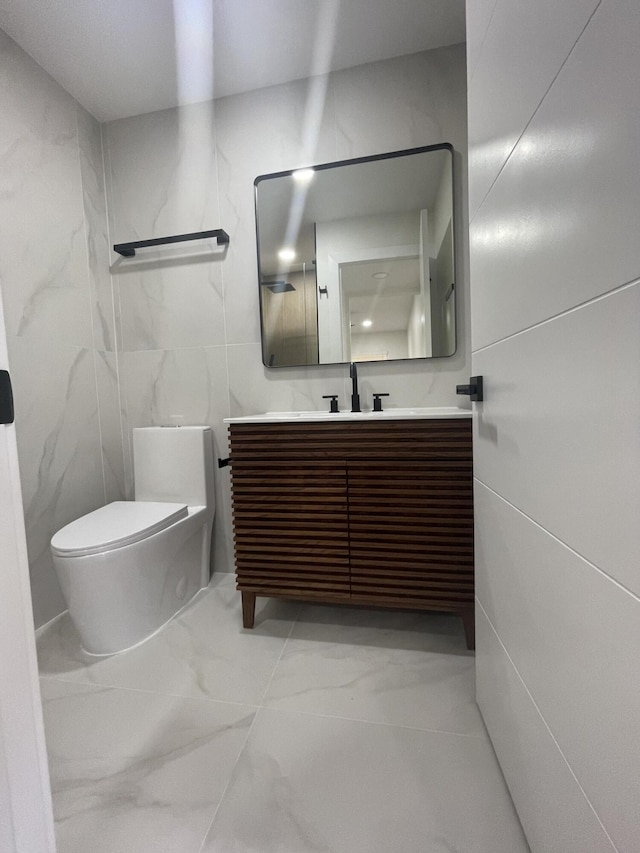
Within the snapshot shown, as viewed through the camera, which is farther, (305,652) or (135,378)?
(135,378)

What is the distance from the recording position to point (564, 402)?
538 mm

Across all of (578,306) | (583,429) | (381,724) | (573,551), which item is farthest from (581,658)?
(381,724)

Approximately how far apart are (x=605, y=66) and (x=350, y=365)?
1.31 meters

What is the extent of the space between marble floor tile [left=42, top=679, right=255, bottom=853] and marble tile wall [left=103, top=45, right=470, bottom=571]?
857 mm

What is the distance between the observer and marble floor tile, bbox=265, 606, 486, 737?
3.57 feet

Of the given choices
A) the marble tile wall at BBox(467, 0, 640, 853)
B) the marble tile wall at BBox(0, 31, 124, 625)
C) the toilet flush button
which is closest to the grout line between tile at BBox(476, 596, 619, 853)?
the marble tile wall at BBox(467, 0, 640, 853)

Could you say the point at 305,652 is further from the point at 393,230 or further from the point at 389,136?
the point at 389,136

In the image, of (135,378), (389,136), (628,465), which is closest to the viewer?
(628,465)

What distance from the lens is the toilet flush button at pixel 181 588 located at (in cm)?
163

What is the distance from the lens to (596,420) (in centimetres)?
46

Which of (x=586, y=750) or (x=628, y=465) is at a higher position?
(x=628, y=465)

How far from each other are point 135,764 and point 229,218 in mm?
2063

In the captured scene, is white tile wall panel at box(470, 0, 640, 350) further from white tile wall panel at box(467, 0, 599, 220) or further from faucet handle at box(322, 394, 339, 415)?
faucet handle at box(322, 394, 339, 415)

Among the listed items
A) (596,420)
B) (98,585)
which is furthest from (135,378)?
(596,420)
